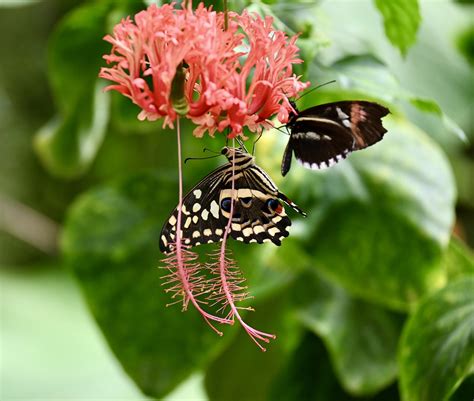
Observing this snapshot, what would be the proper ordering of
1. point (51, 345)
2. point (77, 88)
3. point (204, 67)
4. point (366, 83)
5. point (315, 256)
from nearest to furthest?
point (204, 67) → point (366, 83) → point (315, 256) → point (77, 88) → point (51, 345)

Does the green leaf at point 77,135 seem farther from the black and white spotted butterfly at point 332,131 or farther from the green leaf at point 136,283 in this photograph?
the black and white spotted butterfly at point 332,131

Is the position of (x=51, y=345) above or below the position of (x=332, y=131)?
below

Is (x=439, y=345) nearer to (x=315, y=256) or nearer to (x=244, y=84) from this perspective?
(x=315, y=256)

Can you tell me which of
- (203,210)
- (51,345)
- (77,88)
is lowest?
(51,345)

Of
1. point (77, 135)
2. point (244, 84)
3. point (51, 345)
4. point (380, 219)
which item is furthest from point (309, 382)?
point (51, 345)

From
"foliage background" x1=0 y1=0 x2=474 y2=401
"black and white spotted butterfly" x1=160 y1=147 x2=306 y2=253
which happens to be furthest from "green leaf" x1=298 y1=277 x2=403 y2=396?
"black and white spotted butterfly" x1=160 y1=147 x2=306 y2=253

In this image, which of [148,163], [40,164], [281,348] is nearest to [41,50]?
[40,164]

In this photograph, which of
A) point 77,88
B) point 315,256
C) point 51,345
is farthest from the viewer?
point 51,345

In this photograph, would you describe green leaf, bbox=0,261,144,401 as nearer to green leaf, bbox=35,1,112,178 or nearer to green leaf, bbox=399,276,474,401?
green leaf, bbox=35,1,112,178
